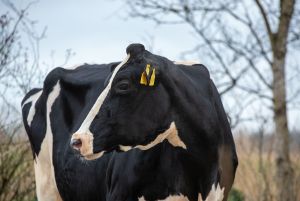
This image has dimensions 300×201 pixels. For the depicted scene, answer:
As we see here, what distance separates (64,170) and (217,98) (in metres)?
1.71

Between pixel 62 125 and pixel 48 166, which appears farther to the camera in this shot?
pixel 48 166

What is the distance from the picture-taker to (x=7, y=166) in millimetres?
9609

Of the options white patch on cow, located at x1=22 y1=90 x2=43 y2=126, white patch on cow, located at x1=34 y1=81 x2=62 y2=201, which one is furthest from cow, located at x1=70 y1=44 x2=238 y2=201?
white patch on cow, located at x1=22 y1=90 x2=43 y2=126

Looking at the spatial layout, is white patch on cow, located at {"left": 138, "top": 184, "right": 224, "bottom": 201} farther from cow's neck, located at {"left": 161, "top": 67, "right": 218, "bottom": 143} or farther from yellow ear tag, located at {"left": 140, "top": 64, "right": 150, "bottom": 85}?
yellow ear tag, located at {"left": 140, "top": 64, "right": 150, "bottom": 85}

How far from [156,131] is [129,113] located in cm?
23

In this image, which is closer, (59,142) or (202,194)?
(202,194)

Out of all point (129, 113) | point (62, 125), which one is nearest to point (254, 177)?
point (62, 125)

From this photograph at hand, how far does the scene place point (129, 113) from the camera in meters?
4.88

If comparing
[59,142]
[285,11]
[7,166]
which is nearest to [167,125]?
[59,142]

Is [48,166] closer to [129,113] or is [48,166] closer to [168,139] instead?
[168,139]

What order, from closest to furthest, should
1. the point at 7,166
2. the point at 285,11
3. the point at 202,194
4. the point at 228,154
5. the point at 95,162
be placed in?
the point at 202,194, the point at 228,154, the point at 95,162, the point at 7,166, the point at 285,11

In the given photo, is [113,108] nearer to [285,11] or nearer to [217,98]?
[217,98]

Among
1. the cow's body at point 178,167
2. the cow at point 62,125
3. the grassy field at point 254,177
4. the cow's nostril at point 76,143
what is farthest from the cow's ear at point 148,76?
the grassy field at point 254,177

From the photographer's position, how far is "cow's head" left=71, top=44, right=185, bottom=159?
191 inches
